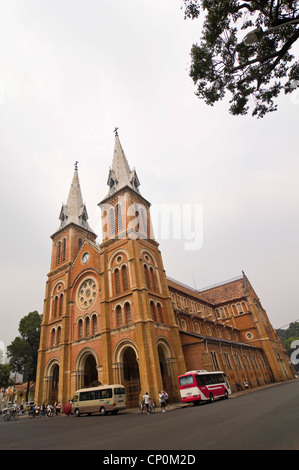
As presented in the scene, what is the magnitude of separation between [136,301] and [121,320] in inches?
125

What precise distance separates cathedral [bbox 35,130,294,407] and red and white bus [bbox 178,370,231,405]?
2566 mm

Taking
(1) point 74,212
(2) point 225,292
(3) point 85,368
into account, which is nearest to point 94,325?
(3) point 85,368

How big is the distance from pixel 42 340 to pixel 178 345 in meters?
17.7

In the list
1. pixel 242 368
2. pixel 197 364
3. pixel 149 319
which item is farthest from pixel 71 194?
pixel 242 368

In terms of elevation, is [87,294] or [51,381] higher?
[87,294]

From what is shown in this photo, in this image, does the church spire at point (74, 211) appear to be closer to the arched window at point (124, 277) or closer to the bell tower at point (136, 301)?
the bell tower at point (136, 301)

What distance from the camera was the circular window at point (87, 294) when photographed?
98.3ft

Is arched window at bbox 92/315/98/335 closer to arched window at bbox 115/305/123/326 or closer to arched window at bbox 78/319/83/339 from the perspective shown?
arched window at bbox 78/319/83/339

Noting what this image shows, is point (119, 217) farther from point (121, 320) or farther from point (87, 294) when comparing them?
point (121, 320)

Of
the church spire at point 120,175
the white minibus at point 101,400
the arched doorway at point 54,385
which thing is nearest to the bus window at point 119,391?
the white minibus at point 101,400

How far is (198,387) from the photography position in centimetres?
1902

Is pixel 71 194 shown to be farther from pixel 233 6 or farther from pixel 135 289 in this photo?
pixel 233 6

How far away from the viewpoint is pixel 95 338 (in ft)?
89.1

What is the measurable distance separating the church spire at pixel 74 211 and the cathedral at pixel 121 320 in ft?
0.74
